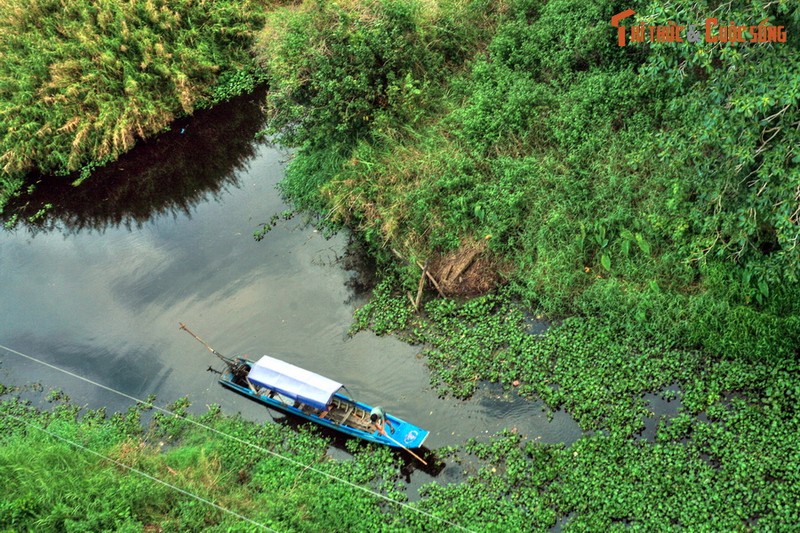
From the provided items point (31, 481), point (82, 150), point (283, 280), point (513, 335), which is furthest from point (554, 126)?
point (82, 150)

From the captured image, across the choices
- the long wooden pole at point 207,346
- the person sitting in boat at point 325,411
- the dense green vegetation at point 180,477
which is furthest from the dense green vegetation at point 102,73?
the person sitting in boat at point 325,411

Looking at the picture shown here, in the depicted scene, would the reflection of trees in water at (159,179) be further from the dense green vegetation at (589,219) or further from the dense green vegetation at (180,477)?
the dense green vegetation at (180,477)

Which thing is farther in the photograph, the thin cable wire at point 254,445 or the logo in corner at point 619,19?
the logo in corner at point 619,19

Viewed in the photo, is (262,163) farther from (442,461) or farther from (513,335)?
(442,461)

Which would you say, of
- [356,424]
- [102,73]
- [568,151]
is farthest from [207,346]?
[102,73]

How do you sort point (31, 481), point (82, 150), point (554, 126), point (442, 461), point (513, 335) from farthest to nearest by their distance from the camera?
point (82, 150) < point (554, 126) < point (513, 335) < point (442, 461) < point (31, 481)
